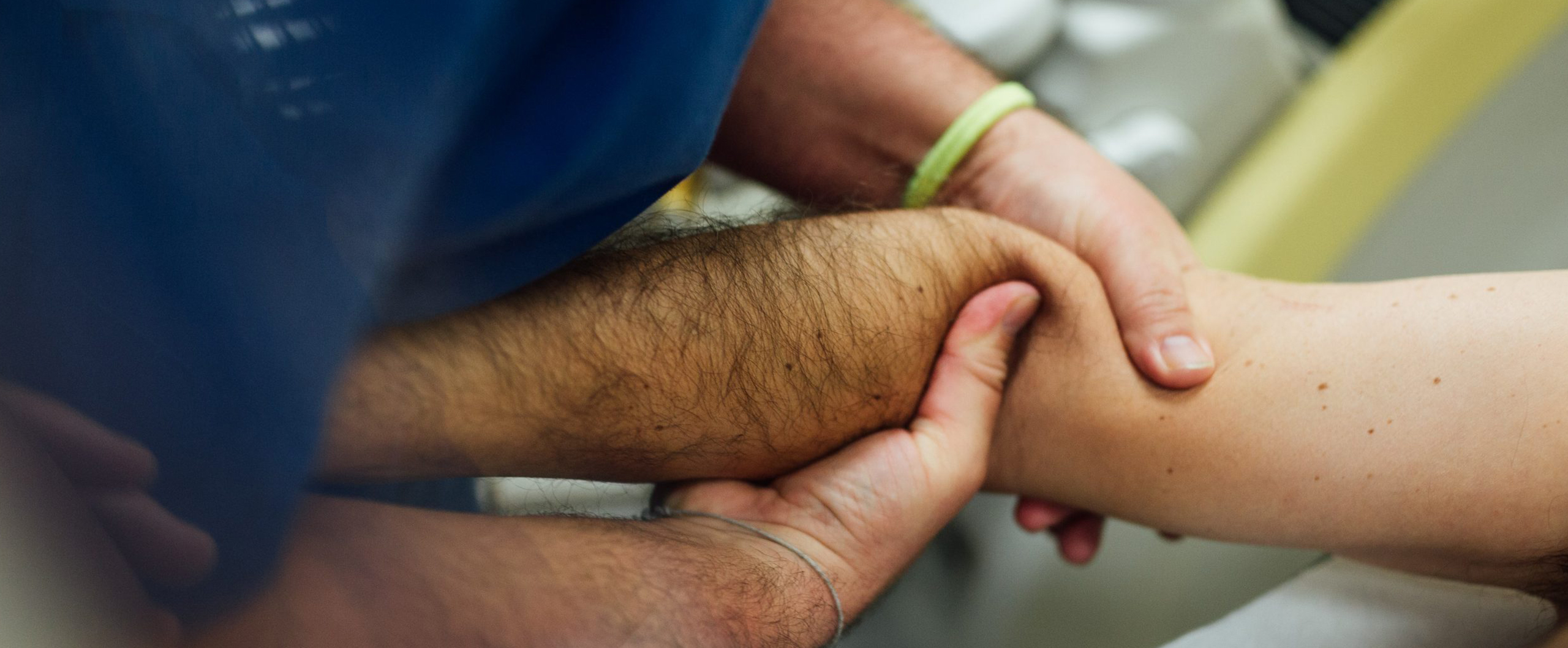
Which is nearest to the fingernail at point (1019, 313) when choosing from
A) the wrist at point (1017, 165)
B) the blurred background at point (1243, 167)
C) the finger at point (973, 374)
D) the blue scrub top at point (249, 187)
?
the finger at point (973, 374)

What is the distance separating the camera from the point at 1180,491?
0.59 metres

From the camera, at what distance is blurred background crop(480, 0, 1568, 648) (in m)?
0.95

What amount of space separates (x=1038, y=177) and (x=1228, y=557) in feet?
1.54

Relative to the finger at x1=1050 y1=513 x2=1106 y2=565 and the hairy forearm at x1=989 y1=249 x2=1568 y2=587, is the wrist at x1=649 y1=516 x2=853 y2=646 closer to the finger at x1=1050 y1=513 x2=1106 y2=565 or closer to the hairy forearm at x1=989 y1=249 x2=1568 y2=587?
the hairy forearm at x1=989 y1=249 x2=1568 y2=587

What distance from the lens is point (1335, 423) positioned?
548 mm

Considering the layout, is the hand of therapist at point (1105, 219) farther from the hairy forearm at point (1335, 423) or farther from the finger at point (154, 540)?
the finger at point (154, 540)

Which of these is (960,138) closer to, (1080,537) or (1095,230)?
(1095,230)

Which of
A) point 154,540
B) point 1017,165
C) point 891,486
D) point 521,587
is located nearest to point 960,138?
point 1017,165

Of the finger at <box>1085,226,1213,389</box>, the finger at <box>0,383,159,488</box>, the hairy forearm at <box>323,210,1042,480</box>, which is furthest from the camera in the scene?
the finger at <box>1085,226,1213,389</box>

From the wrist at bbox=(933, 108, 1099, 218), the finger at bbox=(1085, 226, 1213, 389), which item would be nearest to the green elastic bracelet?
the wrist at bbox=(933, 108, 1099, 218)

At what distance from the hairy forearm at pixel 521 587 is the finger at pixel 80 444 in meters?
0.05

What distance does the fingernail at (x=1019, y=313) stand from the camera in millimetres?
581

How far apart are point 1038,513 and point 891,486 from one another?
230mm

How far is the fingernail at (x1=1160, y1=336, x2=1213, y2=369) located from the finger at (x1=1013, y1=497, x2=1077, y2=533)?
186 mm
